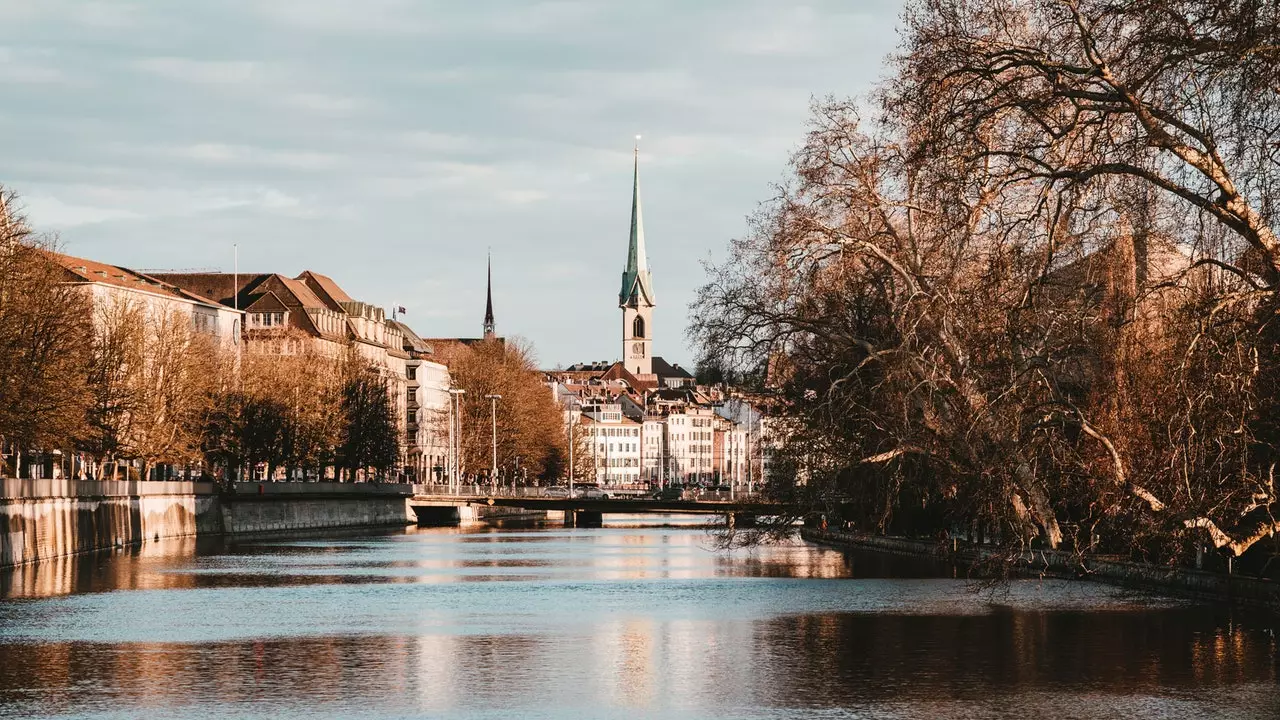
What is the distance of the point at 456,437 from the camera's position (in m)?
168

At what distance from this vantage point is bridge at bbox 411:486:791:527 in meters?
117

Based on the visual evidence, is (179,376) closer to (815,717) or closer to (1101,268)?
(1101,268)

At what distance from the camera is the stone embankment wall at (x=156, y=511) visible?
77.6m

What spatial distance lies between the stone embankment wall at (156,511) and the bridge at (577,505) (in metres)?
4.48

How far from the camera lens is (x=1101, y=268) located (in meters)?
50.1

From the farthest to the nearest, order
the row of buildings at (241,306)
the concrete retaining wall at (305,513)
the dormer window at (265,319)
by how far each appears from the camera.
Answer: the dormer window at (265,319)
the row of buildings at (241,306)
the concrete retaining wall at (305,513)

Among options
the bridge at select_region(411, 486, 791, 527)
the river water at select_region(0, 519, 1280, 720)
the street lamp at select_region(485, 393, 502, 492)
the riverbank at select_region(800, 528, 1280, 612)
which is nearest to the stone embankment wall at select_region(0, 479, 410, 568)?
the bridge at select_region(411, 486, 791, 527)

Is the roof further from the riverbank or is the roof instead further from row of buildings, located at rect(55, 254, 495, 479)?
the riverbank

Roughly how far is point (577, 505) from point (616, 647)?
91.2 m

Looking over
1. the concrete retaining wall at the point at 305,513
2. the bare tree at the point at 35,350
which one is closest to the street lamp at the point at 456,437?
the concrete retaining wall at the point at 305,513

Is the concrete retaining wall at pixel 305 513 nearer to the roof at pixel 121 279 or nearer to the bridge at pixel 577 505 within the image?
the bridge at pixel 577 505

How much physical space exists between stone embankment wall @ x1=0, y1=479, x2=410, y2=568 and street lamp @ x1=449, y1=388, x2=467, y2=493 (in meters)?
16.5

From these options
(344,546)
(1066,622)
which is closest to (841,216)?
(1066,622)

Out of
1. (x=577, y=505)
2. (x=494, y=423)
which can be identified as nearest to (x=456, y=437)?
(x=494, y=423)
